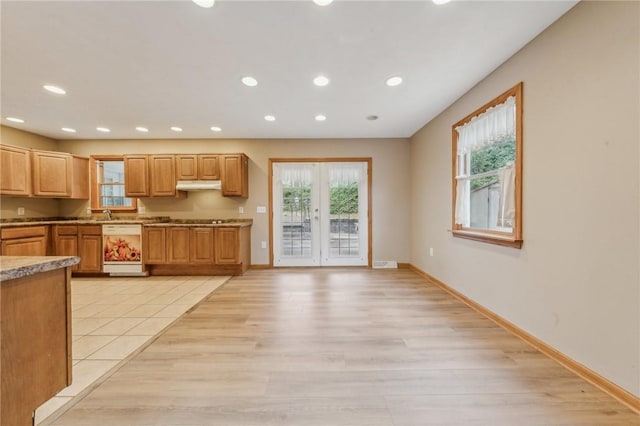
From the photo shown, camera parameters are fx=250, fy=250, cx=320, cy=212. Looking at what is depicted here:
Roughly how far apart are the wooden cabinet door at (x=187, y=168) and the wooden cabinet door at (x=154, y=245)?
101cm

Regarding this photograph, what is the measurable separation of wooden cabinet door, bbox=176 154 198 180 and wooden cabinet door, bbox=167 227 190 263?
3.10 ft

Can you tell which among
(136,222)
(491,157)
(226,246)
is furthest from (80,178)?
(491,157)

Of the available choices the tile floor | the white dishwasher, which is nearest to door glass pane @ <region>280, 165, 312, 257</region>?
the tile floor

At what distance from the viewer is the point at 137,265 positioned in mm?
4234

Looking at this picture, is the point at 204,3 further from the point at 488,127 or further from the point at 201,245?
the point at 201,245

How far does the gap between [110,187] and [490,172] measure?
246 inches

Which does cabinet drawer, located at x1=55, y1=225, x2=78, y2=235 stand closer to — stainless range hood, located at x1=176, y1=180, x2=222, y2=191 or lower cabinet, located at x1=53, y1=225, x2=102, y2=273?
lower cabinet, located at x1=53, y1=225, x2=102, y2=273

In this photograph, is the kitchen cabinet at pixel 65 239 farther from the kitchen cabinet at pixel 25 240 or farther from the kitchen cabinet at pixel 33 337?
the kitchen cabinet at pixel 33 337

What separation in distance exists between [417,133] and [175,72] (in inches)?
147

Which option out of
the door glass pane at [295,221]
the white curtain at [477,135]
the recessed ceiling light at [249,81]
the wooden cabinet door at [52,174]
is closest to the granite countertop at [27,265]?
the recessed ceiling light at [249,81]

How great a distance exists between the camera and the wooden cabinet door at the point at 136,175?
175 inches

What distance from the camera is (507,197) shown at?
2.36m

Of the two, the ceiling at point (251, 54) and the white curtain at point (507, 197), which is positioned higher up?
the ceiling at point (251, 54)

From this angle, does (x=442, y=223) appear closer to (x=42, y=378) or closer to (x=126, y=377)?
(x=126, y=377)
